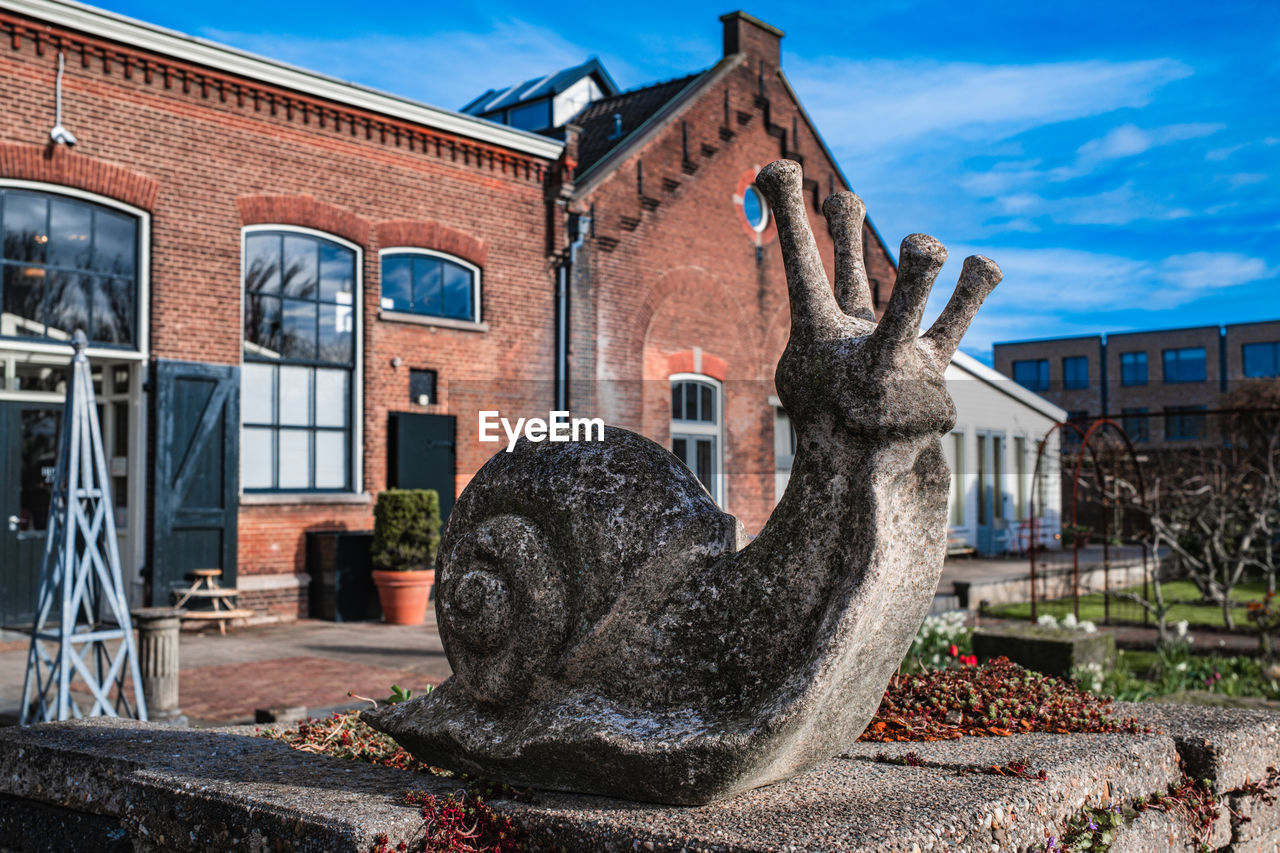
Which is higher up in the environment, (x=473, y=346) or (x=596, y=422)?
(x=473, y=346)

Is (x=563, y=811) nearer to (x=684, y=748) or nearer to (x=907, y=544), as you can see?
(x=684, y=748)

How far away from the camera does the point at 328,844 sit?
8.84 feet

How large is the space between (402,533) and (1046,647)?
7.39 meters

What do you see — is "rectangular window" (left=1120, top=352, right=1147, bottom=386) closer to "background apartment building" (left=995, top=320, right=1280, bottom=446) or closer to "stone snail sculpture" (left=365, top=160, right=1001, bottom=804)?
"background apartment building" (left=995, top=320, right=1280, bottom=446)

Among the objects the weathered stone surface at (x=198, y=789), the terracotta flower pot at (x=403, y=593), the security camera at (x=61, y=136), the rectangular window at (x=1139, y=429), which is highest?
the security camera at (x=61, y=136)

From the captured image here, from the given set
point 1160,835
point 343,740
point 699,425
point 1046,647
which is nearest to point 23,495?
point 343,740

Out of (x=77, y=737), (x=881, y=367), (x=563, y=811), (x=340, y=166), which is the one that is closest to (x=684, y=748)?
(x=563, y=811)

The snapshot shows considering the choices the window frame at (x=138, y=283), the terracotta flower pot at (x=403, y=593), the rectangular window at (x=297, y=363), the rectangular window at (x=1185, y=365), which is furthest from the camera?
the rectangular window at (x=1185, y=365)

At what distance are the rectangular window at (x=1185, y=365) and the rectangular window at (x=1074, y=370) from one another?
3.71m

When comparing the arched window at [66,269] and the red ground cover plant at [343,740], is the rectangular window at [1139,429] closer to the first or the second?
the arched window at [66,269]

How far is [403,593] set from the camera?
12312mm

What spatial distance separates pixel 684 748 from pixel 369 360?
36.4 ft

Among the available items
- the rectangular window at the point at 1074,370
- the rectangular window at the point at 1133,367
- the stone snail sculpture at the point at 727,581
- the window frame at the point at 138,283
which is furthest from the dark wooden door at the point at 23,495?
the rectangular window at the point at 1133,367

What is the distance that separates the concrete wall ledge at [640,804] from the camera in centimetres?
265
